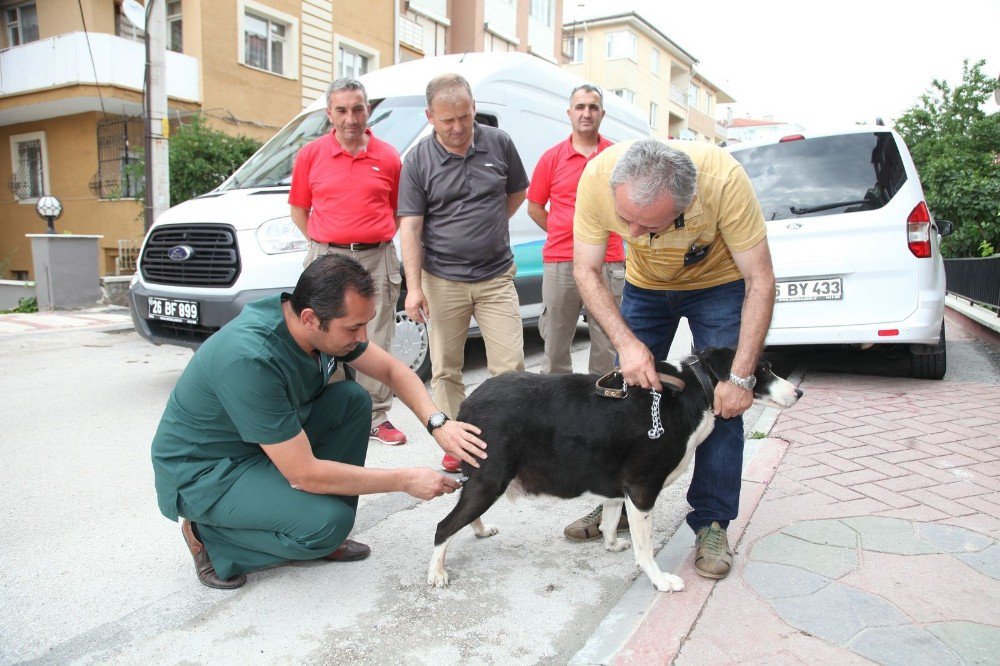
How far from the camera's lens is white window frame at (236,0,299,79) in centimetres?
1577

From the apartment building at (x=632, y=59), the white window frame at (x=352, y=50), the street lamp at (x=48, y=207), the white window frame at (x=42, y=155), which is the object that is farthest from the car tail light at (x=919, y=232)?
the apartment building at (x=632, y=59)

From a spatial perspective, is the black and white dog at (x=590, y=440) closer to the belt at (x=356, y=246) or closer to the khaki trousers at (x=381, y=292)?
the khaki trousers at (x=381, y=292)

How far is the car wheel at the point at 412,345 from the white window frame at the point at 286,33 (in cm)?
1302

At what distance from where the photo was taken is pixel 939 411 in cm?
492

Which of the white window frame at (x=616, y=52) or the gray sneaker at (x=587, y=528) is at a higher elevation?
the white window frame at (x=616, y=52)

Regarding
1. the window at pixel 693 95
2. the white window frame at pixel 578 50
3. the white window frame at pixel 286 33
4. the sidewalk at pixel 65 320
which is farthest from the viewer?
the window at pixel 693 95

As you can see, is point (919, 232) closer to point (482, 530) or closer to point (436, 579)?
point (482, 530)

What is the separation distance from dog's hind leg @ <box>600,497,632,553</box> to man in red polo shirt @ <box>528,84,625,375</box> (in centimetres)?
138

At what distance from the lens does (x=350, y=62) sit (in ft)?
63.1

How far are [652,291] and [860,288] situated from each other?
2.96 metres

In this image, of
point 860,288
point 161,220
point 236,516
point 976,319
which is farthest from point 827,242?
point 976,319

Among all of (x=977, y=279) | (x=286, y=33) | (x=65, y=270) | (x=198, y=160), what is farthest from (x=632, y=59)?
(x=65, y=270)

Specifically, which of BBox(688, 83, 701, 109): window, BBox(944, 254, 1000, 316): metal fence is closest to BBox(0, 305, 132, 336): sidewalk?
BBox(944, 254, 1000, 316): metal fence

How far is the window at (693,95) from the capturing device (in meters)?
45.5
